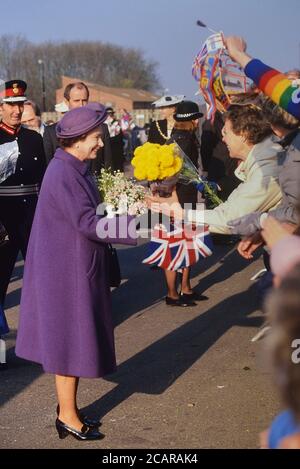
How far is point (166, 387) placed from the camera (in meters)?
5.68

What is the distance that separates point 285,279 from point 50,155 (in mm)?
6152

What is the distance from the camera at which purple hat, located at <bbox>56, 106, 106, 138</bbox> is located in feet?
15.3

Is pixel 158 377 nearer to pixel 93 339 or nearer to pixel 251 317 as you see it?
pixel 93 339

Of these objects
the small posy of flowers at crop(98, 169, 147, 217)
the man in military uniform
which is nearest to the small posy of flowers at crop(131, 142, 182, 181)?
the small posy of flowers at crop(98, 169, 147, 217)

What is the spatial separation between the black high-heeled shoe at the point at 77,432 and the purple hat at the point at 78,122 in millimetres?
1693

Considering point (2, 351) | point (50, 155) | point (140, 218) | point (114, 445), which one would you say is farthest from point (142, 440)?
point (50, 155)

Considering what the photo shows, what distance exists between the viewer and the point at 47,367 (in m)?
4.65

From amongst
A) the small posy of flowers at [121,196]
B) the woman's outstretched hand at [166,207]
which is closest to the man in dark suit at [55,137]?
the small posy of flowers at [121,196]

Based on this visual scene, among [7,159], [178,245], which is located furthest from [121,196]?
[7,159]

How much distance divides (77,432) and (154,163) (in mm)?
1747

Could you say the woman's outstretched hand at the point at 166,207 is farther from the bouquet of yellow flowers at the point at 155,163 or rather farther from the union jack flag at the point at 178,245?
the union jack flag at the point at 178,245

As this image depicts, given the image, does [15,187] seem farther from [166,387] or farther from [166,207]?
[166,207]

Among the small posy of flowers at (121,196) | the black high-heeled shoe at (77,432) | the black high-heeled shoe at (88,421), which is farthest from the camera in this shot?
the small posy of flowers at (121,196)

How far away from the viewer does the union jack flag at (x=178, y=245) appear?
18.7ft
